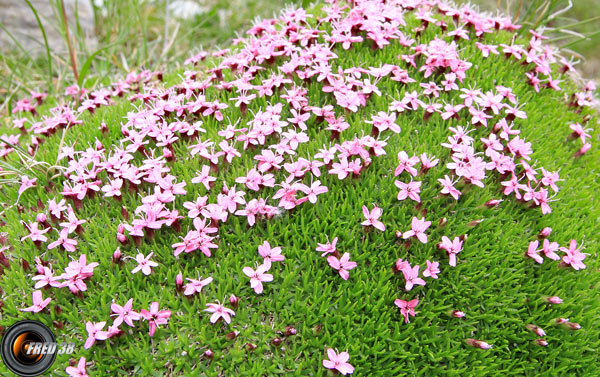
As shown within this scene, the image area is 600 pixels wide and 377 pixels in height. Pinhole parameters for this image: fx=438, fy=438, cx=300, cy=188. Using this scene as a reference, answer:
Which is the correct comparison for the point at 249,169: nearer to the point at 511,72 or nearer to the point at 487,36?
the point at 511,72

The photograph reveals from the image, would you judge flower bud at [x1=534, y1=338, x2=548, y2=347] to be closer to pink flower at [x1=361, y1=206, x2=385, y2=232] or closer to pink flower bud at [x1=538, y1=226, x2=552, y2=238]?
pink flower bud at [x1=538, y1=226, x2=552, y2=238]

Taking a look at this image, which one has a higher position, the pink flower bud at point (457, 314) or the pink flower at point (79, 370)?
the pink flower at point (79, 370)

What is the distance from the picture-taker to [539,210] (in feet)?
10.2

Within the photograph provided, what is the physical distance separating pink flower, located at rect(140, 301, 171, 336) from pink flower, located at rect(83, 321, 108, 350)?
21 cm

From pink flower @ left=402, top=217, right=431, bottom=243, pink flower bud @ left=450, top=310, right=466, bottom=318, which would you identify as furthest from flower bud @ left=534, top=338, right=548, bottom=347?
pink flower @ left=402, top=217, right=431, bottom=243

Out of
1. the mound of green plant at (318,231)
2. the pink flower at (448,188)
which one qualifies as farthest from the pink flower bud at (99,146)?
the pink flower at (448,188)

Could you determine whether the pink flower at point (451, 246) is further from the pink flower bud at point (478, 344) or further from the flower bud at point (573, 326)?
the flower bud at point (573, 326)

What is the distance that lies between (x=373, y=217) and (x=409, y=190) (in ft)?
1.09

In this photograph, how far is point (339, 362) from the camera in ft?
7.62

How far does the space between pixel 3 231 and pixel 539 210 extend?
3786mm

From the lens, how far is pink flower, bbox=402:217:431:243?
2663 millimetres

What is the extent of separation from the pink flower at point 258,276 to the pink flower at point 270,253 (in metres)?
0.06

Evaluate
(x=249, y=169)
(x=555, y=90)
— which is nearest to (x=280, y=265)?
(x=249, y=169)

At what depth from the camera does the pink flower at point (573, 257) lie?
2.81m
